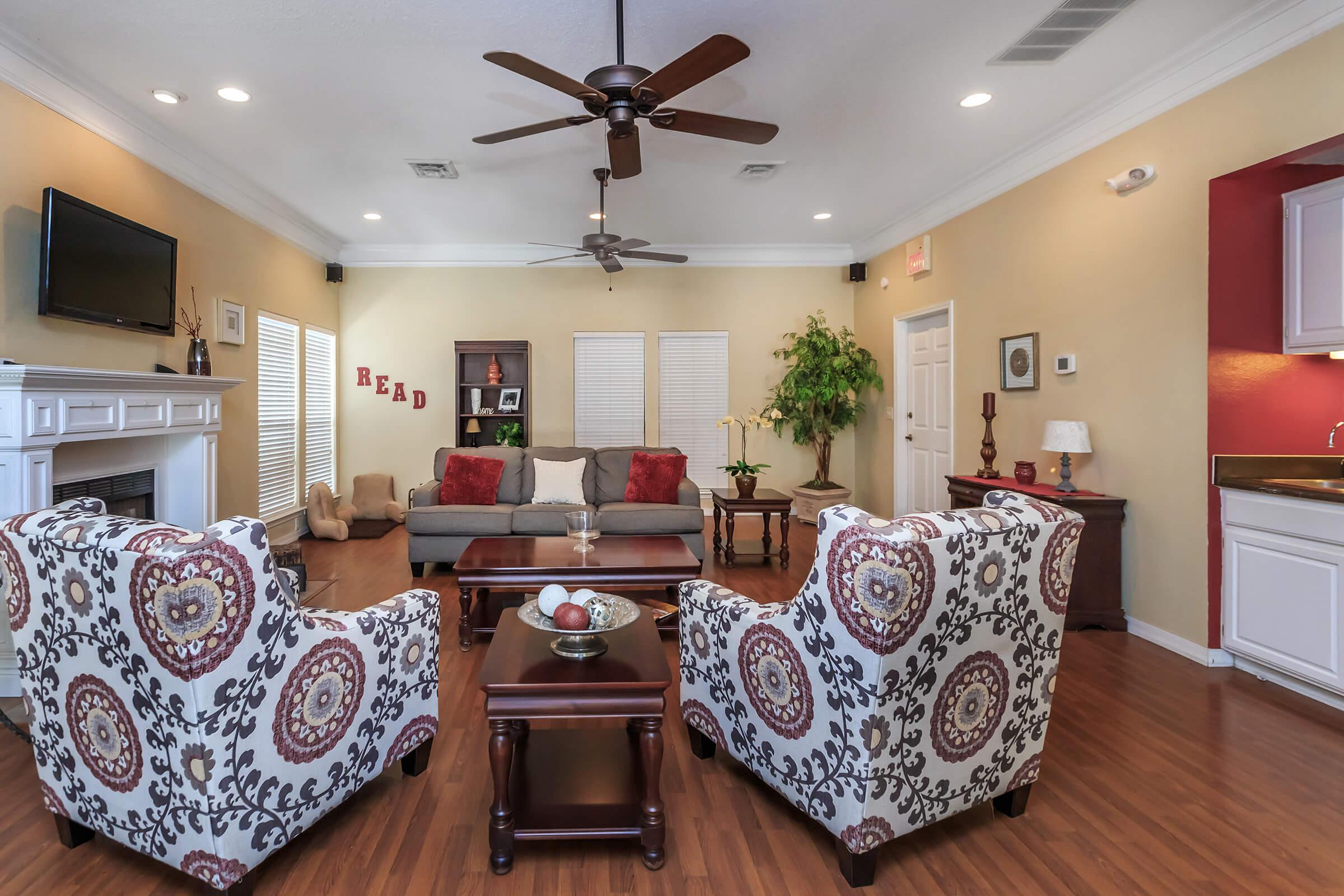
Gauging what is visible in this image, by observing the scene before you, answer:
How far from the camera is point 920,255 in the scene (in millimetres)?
5586

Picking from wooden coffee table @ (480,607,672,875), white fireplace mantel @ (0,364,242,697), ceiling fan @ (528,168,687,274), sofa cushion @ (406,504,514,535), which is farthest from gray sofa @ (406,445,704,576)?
wooden coffee table @ (480,607,672,875)

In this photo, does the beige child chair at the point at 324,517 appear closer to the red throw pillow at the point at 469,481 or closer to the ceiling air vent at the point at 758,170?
the red throw pillow at the point at 469,481

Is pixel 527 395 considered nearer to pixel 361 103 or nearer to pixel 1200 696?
pixel 361 103

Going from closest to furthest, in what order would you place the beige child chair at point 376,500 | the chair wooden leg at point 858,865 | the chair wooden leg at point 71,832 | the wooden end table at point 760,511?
the chair wooden leg at point 858,865 → the chair wooden leg at point 71,832 → the wooden end table at point 760,511 → the beige child chair at point 376,500

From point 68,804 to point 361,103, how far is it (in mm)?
3346

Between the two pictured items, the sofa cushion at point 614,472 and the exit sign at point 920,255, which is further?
the exit sign at point 920,255

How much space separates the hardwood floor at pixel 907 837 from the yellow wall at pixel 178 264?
195 cm

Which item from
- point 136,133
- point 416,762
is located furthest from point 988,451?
point 136,133

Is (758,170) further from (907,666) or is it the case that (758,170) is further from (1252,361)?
(907,666)

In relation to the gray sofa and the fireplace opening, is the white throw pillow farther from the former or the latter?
the fireplace opening

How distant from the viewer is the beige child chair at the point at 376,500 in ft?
21.5

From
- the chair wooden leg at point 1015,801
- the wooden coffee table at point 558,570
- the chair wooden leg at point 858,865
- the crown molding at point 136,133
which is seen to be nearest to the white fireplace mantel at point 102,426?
the crown molding at point 136,133

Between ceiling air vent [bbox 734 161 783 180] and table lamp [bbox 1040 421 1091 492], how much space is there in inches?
96.1

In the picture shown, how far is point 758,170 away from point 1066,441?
2.65 metres
